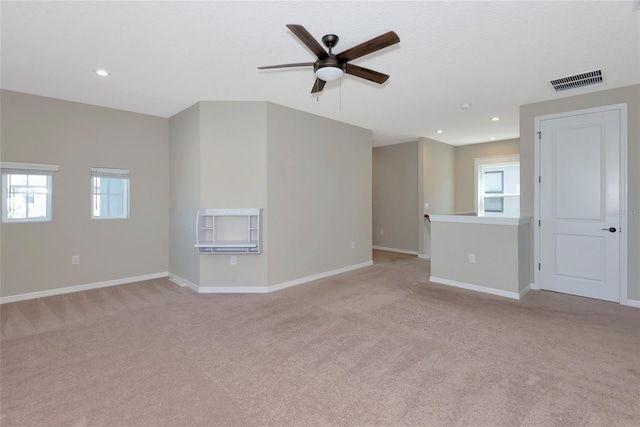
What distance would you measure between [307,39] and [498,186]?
6.54m

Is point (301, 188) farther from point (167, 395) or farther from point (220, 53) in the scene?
point (167, 395)

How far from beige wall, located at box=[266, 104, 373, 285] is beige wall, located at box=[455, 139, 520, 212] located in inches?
118

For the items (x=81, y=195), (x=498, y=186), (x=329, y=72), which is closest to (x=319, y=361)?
(x=329, y=72)

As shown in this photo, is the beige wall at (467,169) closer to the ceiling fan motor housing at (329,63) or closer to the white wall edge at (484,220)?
the white wall edge at (484,220)

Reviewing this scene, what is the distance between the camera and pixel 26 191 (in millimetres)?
3904

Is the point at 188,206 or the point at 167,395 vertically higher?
the point at 188,206

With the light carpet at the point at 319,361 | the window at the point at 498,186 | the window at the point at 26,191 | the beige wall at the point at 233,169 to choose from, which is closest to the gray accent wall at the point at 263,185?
the beige wall at the point at 233,169

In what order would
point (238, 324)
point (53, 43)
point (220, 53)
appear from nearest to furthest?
point (53, 43)
point (220, 53)
point (238, 324)

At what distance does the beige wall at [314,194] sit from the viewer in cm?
431

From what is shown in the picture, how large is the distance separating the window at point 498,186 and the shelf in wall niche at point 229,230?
221 inches

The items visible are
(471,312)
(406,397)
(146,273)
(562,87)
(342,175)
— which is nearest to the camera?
(406,397)

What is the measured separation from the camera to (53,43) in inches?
104

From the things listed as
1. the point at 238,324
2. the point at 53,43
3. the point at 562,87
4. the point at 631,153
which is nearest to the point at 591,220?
the point at 631,153

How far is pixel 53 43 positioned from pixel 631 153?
6030 millimetres
